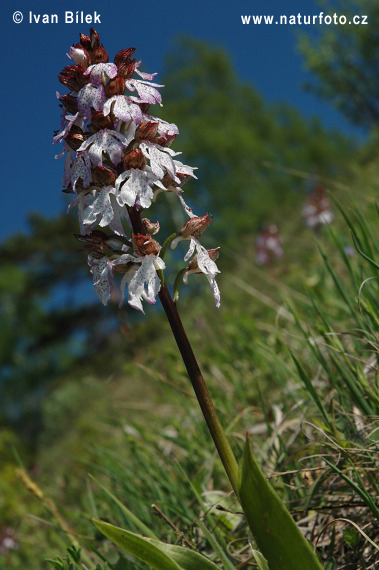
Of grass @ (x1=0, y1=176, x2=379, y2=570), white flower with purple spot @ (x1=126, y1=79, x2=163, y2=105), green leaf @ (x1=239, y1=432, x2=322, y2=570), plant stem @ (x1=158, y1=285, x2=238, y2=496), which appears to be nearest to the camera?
green leaf @ (x1=239, y1=432, x2=322, y2=570)

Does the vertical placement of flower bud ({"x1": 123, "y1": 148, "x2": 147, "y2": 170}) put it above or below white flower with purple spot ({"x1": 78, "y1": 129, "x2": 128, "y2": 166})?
below

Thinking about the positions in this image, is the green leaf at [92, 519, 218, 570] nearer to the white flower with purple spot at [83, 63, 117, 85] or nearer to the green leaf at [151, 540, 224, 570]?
the green leaf at [151, 540, 224, 570]

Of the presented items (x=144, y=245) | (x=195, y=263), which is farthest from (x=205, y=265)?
(x=144, y=245)

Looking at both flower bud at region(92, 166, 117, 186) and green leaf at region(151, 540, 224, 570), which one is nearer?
green leaf at region(151, 540, 224, 570)

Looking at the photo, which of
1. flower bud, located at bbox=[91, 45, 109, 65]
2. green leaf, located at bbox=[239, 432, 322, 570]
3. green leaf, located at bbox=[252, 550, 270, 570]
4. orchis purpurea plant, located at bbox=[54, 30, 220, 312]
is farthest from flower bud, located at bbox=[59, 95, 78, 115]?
green leaf, located at bbox=[252, 550, 270, 570]

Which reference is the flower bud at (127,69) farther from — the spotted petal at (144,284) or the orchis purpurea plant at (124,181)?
the spotted petal at (144,284)

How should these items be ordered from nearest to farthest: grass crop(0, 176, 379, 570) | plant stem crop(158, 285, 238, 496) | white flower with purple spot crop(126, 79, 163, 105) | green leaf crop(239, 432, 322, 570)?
green leaf crop(239, 432, 322, 570)
plant stem crop(158, 285, 238, 496)
white flower with purple spot crop(126, 79, 163, 105)
grass crop(0, 176, 379, 570)

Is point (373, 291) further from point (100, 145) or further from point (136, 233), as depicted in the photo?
point (100, 145)

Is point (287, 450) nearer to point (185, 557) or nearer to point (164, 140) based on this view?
point (185, 557)
